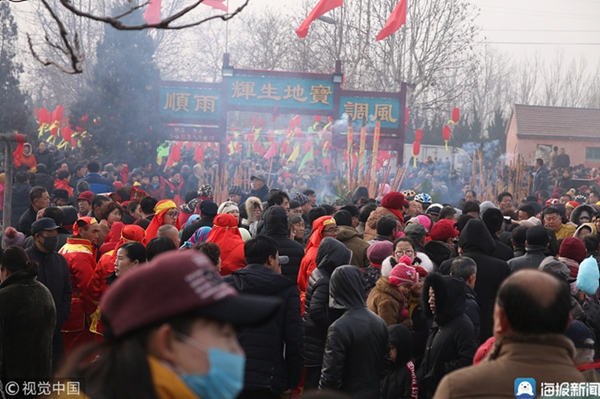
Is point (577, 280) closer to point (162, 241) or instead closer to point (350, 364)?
point (350, 364)

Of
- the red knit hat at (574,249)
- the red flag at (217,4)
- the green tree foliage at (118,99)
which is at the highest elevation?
the red flag at (217,4)

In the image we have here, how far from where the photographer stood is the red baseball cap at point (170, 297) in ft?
5.00

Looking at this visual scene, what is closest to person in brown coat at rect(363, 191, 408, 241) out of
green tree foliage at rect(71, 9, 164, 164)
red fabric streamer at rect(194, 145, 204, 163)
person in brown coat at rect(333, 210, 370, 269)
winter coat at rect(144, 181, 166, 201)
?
person in brown coat at rect(333, 210, 370, 269)

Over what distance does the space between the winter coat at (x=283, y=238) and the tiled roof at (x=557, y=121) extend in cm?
3852

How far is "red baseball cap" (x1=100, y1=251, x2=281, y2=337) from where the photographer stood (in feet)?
5.00

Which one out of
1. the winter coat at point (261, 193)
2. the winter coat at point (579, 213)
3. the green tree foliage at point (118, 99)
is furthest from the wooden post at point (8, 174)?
the green tree foliage at point (118, 99)

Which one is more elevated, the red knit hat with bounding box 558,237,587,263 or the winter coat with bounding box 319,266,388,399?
the red knit hat with bounding box 558,237,587,263

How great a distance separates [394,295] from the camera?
5.10 m

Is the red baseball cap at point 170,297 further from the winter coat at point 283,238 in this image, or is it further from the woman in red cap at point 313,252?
the winter coat at point 283,238

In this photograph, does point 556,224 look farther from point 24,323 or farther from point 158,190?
point 158,190

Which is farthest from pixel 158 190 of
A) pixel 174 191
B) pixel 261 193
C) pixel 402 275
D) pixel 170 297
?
pixel 170 297

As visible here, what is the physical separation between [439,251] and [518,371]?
4619 mm

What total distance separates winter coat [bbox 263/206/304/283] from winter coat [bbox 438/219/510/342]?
1301mm

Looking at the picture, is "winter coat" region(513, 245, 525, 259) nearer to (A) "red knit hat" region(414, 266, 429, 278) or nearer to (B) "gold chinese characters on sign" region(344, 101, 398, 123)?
(A) "red knit hat" region(414, 266, 429, 278)
